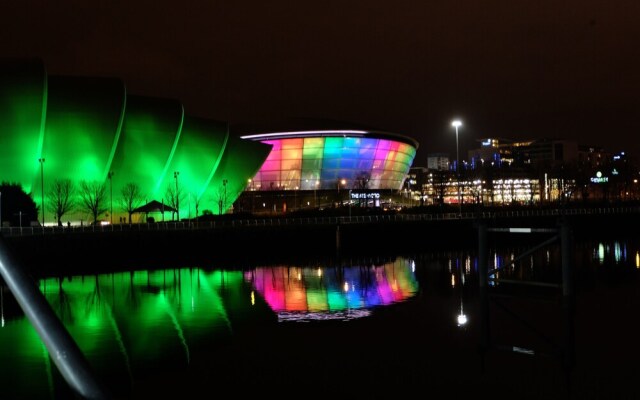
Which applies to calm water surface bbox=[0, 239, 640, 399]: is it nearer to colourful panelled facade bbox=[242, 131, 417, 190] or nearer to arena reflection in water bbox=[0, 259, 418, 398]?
arena reflection in water bbox=[0, 259, 418, 398]

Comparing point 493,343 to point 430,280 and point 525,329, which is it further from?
point 430,280

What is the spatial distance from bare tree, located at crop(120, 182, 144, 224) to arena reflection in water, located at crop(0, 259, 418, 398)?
2270 centimetres

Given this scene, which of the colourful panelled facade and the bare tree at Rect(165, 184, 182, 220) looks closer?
the bare tree at Rect(165, 184, 182, 220)

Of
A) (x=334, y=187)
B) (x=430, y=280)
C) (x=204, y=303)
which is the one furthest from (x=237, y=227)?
(x=334, y=187)

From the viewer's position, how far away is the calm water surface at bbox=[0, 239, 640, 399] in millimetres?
14648

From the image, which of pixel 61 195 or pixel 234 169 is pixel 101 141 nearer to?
pixel 61 195

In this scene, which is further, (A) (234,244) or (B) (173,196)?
(B) (173,196)

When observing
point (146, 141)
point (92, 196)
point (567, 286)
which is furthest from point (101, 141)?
point (567, 286)

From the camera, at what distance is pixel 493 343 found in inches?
703

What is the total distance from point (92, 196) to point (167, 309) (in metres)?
35.9

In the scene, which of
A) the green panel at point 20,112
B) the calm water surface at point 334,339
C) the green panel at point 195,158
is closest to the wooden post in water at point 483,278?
the calm water surface at point 334,339

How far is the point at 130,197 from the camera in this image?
61.9 metres

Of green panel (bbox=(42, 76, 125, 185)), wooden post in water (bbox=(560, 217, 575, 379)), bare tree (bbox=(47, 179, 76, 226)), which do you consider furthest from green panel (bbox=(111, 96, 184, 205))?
wooden post in water (bbox=(560, 217, 575, 379))

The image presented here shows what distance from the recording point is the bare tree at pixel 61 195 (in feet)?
185
